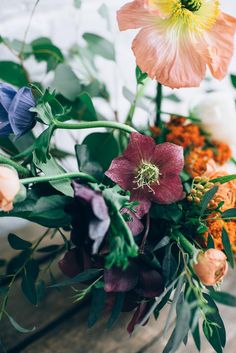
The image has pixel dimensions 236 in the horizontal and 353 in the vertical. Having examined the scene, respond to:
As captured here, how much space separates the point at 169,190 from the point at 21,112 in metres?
0.18

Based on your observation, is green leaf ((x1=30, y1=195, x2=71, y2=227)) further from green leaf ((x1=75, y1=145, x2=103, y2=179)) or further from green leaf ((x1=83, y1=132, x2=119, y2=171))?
green leaf ((x1=83, y1=132, x2=119, y2=171))

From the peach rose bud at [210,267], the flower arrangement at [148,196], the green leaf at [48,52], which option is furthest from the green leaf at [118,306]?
the green leaf at [48,52]

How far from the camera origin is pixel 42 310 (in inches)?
28.3

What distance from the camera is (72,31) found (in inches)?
40.9

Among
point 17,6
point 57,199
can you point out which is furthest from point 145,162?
point 17,6

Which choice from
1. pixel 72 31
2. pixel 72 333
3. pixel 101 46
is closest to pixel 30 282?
pixel 72 333

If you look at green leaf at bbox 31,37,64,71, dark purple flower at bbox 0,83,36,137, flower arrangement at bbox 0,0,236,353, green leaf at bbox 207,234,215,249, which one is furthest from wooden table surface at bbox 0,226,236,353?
green leaf at bbox 31,37,64,71

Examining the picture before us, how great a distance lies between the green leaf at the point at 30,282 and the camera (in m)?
0.61

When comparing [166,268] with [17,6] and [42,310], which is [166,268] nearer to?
[42,310]

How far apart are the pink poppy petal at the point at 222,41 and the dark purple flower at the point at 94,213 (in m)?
0.23

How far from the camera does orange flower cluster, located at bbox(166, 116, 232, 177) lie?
0.74 m

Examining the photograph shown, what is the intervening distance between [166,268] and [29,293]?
169mm

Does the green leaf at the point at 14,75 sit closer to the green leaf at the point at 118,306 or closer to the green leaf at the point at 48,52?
the green leaf at the point at 48,52

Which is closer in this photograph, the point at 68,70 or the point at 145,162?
the point at 145,162
